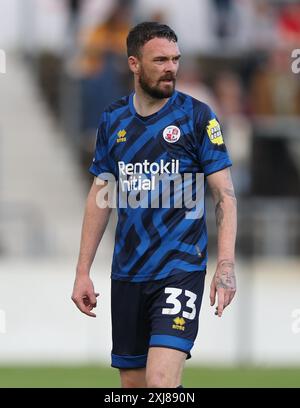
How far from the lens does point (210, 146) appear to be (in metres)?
7.66

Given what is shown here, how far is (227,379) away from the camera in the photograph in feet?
45.1

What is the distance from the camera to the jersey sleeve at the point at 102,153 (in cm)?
802

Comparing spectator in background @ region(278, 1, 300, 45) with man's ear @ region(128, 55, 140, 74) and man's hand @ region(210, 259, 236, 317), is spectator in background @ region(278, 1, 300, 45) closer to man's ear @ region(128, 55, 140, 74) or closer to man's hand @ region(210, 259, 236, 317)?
man's ear @ region(128, 55, 140, 74)

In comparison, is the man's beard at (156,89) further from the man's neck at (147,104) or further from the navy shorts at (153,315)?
the navy shorts at (153,315)

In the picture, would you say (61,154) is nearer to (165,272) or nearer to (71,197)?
(71,197)

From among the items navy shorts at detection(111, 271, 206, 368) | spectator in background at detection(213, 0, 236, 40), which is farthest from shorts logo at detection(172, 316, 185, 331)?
spectator in background at detection(213, 0, 236, 40)

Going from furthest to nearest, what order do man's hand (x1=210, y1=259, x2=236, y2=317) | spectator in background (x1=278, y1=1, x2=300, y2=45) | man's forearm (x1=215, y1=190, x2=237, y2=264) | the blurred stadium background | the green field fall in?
spectator in background (x1=278, y1=1, x2=300, y2=45) < the blurred stadium background < the green field < man's forearm (x1=215, y1=190, x2=237, y2=264) < man's hand (x1=210, y1=259, x2=236, y2=317)

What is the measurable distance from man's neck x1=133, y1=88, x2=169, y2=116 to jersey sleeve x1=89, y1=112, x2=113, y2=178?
0.80 ft

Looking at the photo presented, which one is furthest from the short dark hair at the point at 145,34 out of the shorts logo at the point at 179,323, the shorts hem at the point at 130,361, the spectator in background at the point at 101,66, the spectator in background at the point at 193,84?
the spectator in background at the point at 101,66

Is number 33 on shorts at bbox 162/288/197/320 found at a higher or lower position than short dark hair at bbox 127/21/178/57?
lower

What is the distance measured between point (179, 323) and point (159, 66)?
1.45 meters

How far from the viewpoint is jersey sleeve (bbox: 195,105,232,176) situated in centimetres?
766
